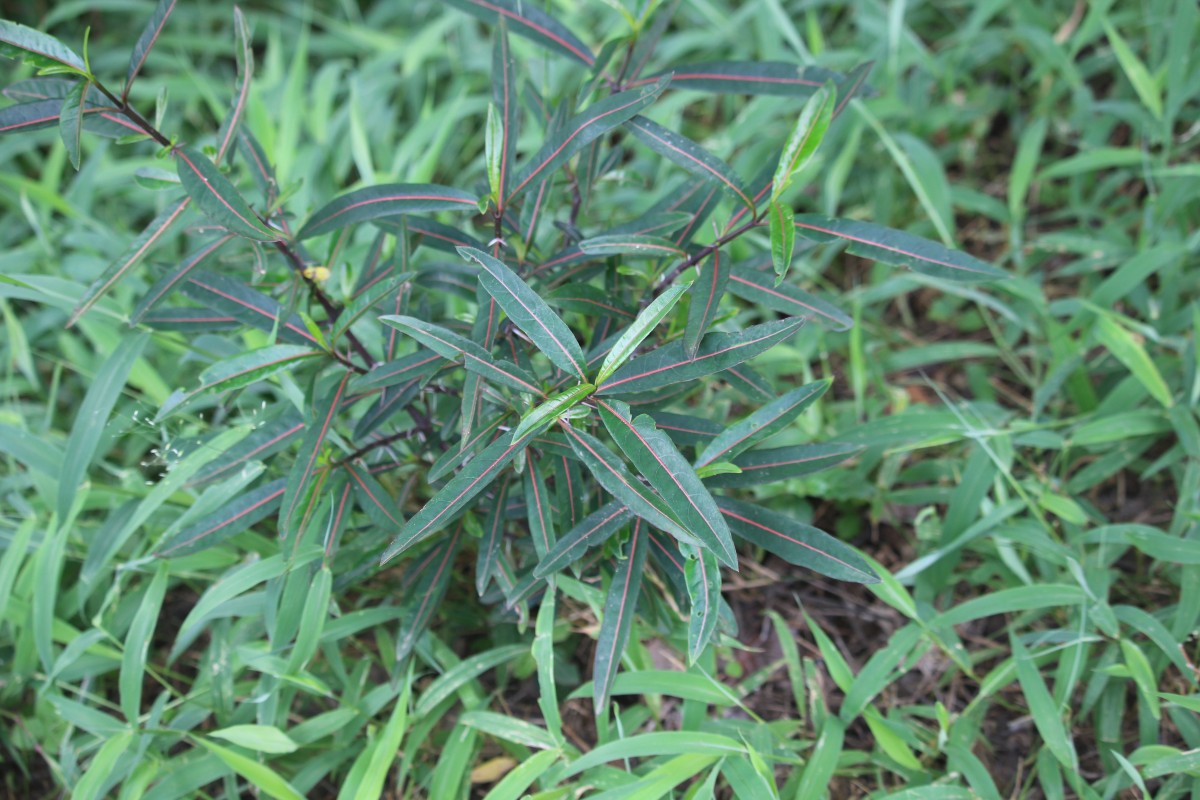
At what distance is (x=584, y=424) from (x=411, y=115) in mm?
1782

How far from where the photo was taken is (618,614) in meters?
1.28

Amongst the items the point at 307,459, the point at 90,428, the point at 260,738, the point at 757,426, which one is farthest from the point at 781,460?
the point at 90,428

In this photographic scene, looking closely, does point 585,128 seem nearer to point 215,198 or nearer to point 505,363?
point 505,363

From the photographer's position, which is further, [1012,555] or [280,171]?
[280,171]

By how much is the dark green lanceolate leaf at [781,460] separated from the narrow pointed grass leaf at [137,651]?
1.02m

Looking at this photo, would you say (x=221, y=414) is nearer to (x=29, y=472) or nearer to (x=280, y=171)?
(x=29, y=472)

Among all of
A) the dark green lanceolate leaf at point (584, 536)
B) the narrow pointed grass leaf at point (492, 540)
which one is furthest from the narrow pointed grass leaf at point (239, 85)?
the dark green lanceolate leaf at point (584, 536)

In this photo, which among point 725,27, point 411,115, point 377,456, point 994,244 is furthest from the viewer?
point 411,115

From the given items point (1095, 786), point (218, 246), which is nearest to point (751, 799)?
point (1095, 786)

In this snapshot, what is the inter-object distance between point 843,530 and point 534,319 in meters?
0.96

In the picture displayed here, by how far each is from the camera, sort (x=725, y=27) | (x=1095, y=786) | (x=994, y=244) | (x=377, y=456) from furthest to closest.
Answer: (x=725, y=27), (x=994, y=244), (x=377, y=456), (x=1095, y=786)

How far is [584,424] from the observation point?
1.22m

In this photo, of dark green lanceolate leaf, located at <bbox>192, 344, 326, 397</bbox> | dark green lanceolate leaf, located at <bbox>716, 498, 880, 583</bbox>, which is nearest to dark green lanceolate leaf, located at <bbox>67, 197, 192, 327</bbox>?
dark green lanceolate leaf, located at <bbox>192, 344, 326, 397</bbox>

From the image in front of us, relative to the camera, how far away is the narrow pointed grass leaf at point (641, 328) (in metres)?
1.08
